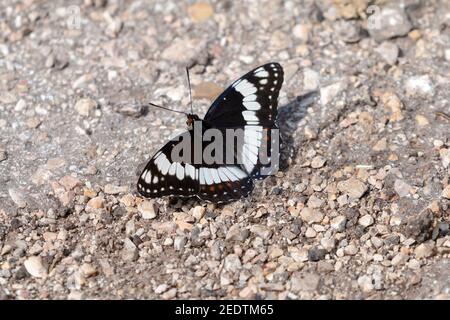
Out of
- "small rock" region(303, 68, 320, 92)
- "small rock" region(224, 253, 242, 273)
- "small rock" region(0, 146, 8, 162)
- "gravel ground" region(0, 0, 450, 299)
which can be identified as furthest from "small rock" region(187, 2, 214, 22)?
"small rock" region(224, 253, 242, 273)

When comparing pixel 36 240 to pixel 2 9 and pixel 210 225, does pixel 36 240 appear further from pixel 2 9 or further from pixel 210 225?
pixel 2 9

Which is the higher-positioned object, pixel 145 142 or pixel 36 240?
pixel 145 142

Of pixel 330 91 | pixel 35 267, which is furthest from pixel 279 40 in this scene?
pixel 35 267

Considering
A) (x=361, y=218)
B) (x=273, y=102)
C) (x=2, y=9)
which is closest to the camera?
(x=361, y=218)

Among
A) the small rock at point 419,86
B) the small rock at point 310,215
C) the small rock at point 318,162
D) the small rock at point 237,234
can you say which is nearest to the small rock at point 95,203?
the small rock at point 237,234

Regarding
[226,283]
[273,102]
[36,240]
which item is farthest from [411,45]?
[36,240]

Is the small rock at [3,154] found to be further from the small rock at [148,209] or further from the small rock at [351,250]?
the small rock at [351,250]

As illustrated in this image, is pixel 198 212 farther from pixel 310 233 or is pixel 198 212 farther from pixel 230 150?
pixel 310 233

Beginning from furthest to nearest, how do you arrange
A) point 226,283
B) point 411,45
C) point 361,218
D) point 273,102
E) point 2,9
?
point 2,9 → point 411,45 → point 273,102 → point 361,218 → point 226,283
